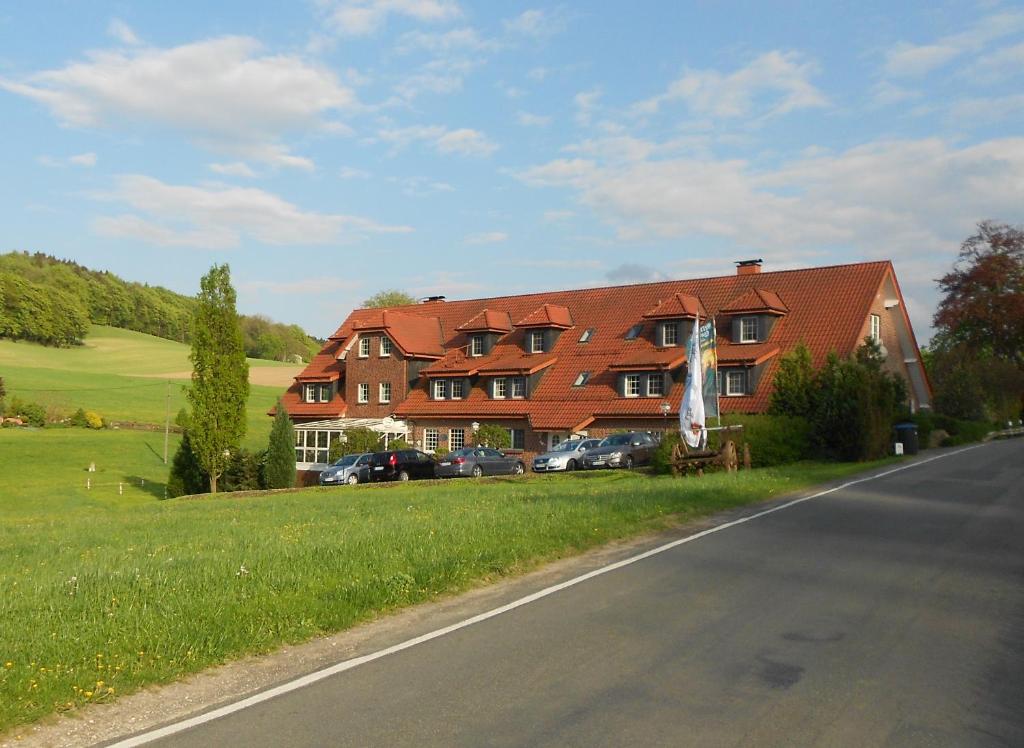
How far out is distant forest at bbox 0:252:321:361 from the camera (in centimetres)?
11369

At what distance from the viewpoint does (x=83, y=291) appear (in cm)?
13025

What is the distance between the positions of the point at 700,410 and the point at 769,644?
64.5 feet

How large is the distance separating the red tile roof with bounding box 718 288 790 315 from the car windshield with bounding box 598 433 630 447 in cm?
1006

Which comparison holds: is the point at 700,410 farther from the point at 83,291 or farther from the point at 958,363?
the point at 83,291

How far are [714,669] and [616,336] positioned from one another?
143 feet

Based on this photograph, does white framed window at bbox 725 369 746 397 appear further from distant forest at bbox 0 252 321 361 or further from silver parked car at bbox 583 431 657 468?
distant forest at bbox 0 252 321 361

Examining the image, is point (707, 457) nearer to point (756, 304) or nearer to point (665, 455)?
point (665, 455)

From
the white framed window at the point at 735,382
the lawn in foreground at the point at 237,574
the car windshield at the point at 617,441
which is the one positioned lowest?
the lawn in foreground at the point at 237,574

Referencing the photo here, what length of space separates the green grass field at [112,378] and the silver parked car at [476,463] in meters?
34.4

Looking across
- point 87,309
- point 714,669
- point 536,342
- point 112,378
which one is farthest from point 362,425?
point 87,309

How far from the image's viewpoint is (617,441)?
1531 inches

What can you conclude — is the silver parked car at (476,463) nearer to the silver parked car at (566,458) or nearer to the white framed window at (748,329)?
the silver parked car at (566,458)

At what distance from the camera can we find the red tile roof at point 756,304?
44.5m

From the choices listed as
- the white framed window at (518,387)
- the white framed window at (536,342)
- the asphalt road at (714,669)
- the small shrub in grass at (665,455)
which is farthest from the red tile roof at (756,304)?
the asphalt road at (714,669)
